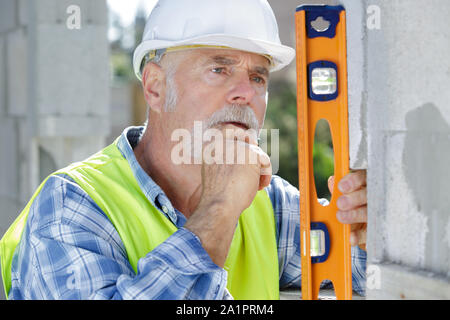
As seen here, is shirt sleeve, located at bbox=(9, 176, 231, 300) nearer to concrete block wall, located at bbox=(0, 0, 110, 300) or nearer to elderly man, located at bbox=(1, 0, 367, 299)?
elderly man, located at bbox=(1, 0, 367, 299)

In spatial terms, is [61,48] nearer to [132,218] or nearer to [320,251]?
[132,218]

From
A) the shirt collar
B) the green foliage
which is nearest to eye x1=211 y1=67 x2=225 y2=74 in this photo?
the shirt collar

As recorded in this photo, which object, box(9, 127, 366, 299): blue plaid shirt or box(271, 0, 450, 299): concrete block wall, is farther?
box(9, 127, 366, 299): blue plaid shirt

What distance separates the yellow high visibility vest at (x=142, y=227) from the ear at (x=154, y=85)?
0.26m

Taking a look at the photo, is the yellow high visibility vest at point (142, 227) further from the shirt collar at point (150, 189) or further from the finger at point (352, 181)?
the finger at point (352, 181)

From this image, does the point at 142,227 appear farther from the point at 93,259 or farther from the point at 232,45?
the point at 232,45

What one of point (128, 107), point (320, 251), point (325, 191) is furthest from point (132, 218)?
point (128, 107)

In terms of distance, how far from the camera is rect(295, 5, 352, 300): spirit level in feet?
6.27

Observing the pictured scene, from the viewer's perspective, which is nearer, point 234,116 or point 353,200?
point 353,200

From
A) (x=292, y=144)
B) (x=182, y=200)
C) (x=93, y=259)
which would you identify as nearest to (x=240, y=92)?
(x=182, y=200)

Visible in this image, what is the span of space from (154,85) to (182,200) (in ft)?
1.68

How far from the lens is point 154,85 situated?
2777 millimetres

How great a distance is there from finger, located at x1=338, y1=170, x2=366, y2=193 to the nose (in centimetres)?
67

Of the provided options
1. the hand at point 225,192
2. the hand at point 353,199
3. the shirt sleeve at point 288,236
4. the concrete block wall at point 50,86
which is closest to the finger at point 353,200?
the hand at point 353,199
